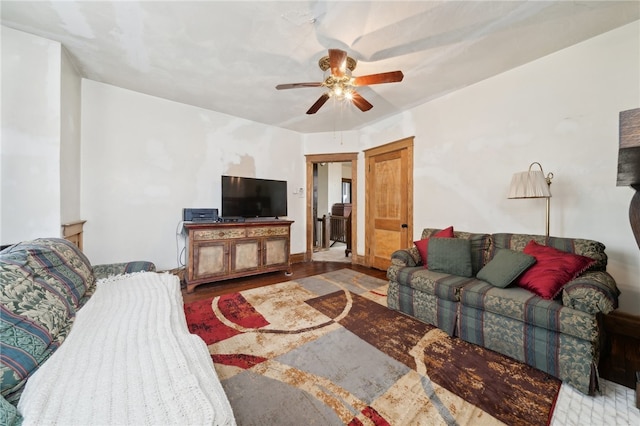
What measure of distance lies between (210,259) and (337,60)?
2826mm

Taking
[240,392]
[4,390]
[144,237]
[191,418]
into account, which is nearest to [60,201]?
[144,237]

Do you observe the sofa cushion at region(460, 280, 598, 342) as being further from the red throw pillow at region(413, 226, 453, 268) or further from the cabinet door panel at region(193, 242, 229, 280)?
the cabinet door panel at region(193, 242, 229, 280)

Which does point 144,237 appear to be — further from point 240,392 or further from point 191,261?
point 240,392

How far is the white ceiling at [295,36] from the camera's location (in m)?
1.78

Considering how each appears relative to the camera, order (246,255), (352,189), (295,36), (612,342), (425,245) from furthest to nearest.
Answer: (352,189)
(246,255)
(425,245)
(295,36)
(612,342)

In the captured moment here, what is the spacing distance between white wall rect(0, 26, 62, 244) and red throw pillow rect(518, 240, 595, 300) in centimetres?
409

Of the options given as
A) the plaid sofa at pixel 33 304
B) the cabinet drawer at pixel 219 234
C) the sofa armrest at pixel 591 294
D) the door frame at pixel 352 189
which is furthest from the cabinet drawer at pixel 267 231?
the sofa armrest at pixel 591 294

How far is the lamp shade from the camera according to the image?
6.83 ft

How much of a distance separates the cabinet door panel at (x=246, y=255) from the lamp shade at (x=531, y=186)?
3.22 m

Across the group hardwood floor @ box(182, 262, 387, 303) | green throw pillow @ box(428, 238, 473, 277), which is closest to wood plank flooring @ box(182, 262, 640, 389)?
hardwood floor @ box(182, 262, 387, 303)

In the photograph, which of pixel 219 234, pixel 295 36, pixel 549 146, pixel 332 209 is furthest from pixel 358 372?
pixel 332 209

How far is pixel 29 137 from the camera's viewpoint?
2.06 metres

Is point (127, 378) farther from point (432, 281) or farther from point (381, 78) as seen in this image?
point (381, 78)

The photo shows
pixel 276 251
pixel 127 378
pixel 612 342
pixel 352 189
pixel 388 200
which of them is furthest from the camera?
pixel 352 189
